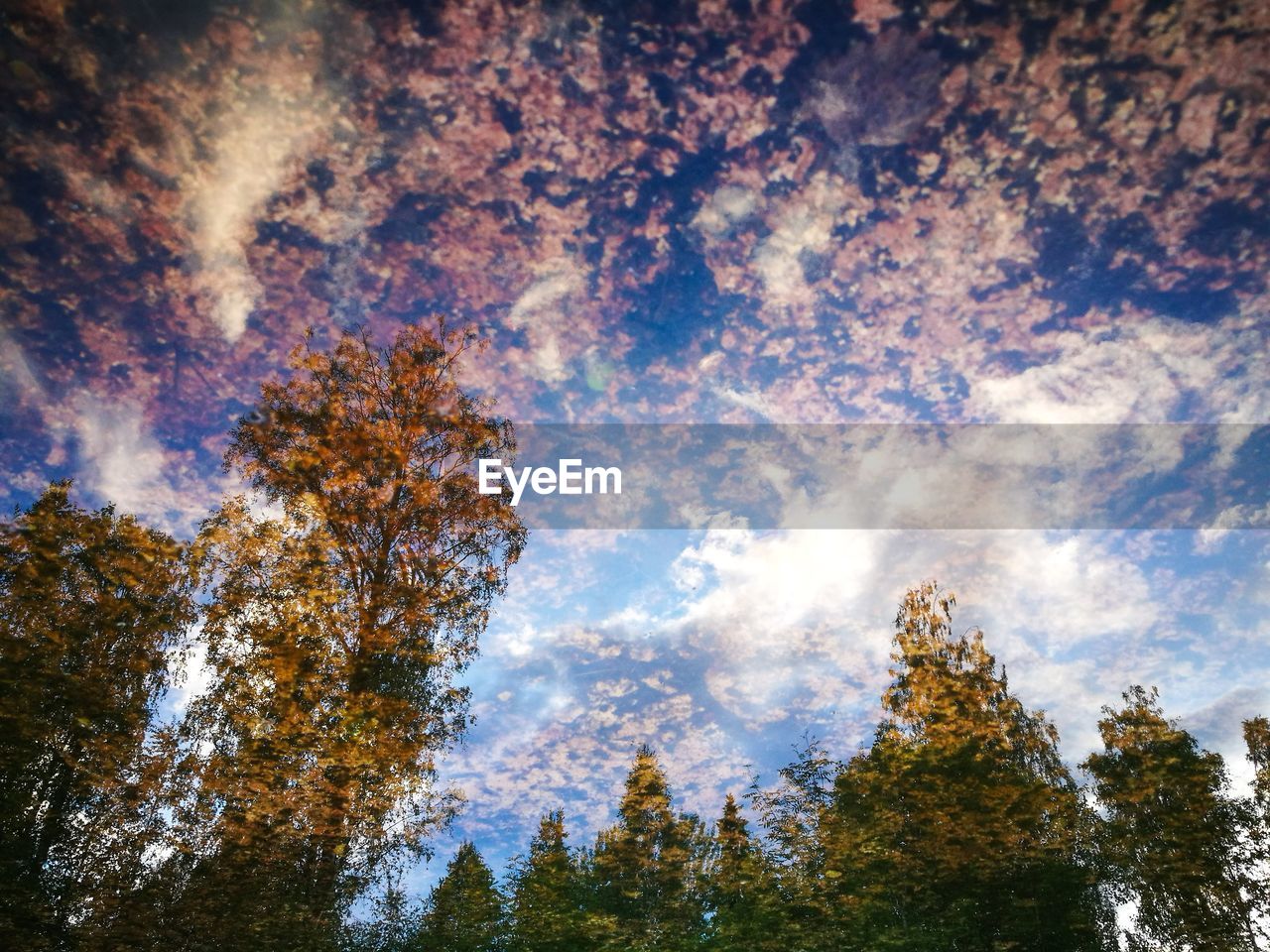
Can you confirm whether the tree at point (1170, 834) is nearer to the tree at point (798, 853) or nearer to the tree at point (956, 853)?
the tree at point (956, 853)

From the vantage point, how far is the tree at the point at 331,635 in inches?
445

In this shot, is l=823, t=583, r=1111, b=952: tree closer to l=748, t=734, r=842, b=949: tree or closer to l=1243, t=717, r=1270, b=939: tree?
l=748, t=734, r=842, b=949: tree

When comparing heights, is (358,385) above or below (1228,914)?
above

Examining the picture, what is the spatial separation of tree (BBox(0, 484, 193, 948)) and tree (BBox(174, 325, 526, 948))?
159cm

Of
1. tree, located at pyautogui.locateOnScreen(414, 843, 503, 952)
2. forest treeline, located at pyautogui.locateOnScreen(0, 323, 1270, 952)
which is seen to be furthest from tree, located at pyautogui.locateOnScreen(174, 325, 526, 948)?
tree, located at pyautogui.locateOnScreen(414, 843, 503, 952)

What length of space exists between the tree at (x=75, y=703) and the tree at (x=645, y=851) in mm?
21556

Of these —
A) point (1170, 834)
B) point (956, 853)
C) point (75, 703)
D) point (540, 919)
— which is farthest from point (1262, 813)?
point (75, 703)

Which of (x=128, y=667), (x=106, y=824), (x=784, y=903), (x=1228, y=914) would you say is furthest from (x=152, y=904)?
(x=1228, y=914)

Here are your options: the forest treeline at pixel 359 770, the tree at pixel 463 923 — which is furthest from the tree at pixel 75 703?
the tree at pixel 463 923

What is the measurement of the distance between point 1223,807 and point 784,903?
81.8 ft

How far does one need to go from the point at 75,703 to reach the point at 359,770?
960cm

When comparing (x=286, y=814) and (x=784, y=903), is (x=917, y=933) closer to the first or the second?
(x=784, y=903)

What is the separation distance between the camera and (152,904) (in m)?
11.5

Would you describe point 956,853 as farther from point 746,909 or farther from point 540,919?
point 540,919
